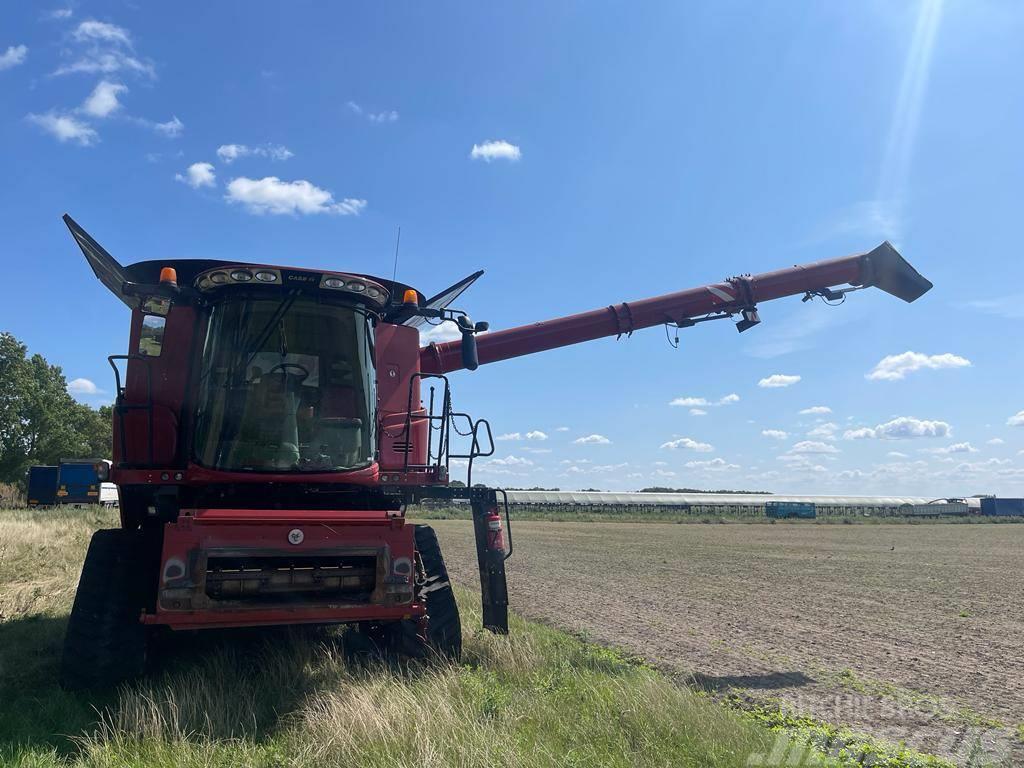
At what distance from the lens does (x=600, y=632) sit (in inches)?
378

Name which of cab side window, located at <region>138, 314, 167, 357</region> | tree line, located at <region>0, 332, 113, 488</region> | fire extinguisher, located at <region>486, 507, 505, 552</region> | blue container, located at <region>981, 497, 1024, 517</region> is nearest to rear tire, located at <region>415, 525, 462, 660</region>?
fire extinguisher, located at <region>486, 507, 505, 552</region>

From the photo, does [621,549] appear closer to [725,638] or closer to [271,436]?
[725,638]

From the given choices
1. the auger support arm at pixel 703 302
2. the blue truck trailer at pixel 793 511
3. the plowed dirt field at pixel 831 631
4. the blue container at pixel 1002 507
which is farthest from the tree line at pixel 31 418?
the blue container at pixel 1002 507

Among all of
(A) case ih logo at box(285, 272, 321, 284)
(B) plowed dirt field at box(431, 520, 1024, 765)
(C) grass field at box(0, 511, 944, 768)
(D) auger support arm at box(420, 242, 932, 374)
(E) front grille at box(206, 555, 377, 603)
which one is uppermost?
(D) auger support arm at box(420, 242, 932, 374)

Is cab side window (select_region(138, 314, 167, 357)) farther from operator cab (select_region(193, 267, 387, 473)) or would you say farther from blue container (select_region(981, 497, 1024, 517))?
blue container (select_region(981, 497, 1024, 517))

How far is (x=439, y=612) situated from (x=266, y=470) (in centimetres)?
197

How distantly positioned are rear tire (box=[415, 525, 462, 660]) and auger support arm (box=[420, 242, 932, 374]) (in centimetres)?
348

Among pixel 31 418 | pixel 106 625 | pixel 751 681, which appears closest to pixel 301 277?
pixel 106 625

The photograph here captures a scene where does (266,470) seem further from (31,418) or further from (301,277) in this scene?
(31,418)

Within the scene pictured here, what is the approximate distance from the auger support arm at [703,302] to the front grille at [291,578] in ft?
14.1

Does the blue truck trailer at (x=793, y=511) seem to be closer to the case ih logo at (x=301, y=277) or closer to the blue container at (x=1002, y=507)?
the blue container at (x=1002, y=507)

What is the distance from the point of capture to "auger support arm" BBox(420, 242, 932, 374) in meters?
10.1

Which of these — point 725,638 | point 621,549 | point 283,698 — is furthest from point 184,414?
point 621,549

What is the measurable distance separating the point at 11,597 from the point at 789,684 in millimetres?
9973
